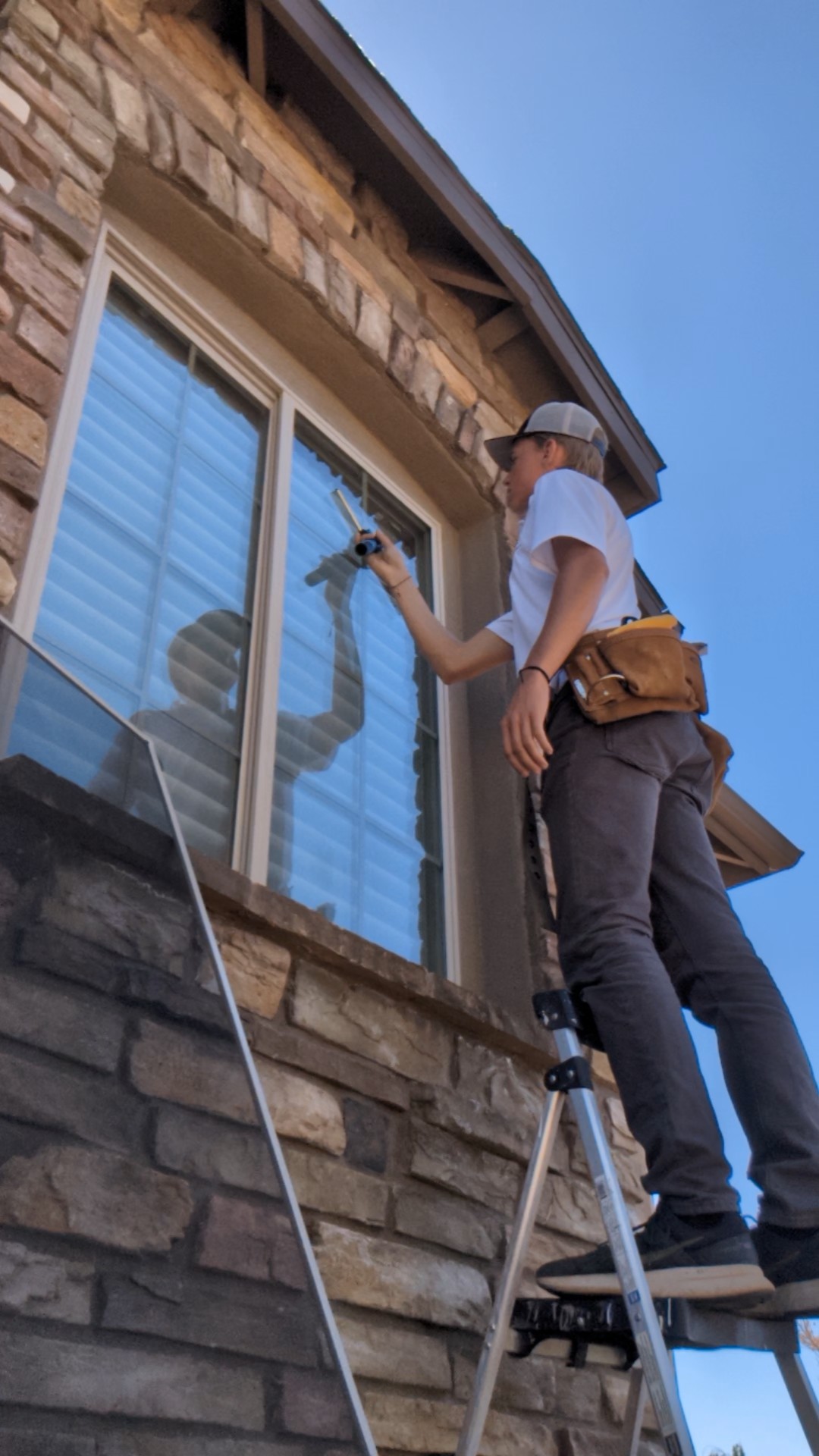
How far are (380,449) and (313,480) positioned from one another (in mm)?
482

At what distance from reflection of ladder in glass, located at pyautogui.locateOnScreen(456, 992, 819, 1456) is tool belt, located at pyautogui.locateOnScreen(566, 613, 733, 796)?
22.4 inches

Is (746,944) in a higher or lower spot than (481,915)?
lower

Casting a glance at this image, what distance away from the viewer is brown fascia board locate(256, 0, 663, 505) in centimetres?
376

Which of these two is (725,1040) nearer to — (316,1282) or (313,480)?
(316,1282)

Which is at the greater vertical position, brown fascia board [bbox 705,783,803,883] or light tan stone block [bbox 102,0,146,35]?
light tan stone block [bbox 102,0,146,35]

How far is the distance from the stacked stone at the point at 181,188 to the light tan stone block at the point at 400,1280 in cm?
131

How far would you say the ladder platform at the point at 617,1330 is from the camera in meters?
1.67

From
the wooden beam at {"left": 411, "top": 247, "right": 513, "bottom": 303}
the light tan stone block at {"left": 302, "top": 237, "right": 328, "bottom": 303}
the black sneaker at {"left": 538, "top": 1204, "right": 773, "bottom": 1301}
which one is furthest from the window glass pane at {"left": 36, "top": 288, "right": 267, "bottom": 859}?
the wooden beam at {"left": 411, "top": 247, "right": 513, "bottom": 303}

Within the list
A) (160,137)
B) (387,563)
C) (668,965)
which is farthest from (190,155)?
(668,965)

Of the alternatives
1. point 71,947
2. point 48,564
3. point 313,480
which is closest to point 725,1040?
point 71,947

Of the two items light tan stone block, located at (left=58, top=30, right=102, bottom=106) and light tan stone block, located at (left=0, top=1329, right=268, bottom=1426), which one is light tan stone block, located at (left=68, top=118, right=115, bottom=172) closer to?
light tan stone block, located at (left=58, top=30, right=102, bottom=106)

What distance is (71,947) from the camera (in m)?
0.92

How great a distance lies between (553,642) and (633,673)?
6.6 inches

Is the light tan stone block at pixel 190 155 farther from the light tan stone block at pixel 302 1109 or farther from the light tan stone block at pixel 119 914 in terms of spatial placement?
the light tan stone block at pixel 119 914
